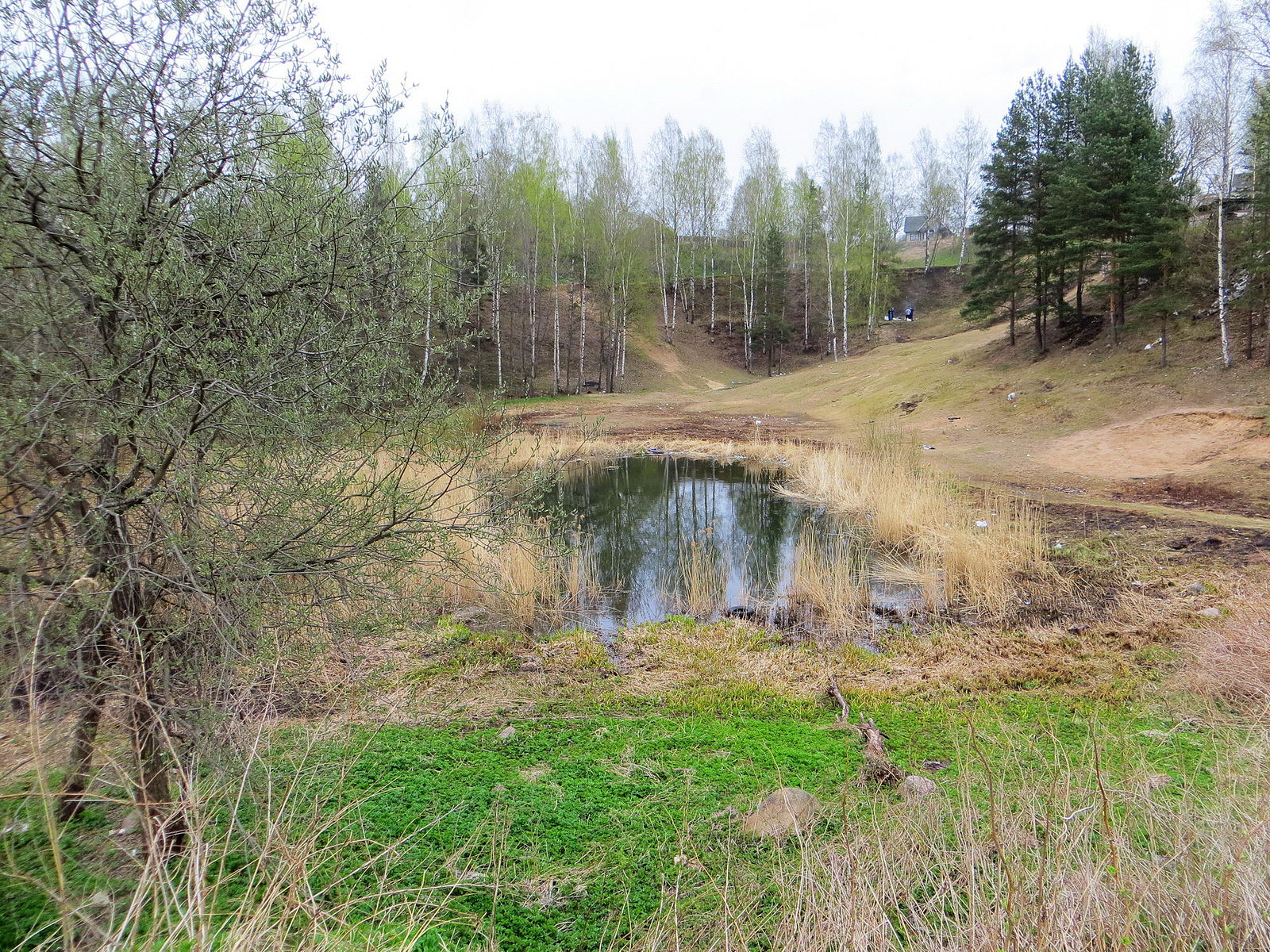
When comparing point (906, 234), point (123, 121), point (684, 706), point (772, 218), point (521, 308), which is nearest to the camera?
point (123, 121)

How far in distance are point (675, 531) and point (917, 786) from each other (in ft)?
25.8

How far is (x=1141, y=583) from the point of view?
264 inches

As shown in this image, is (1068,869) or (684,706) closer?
(1068,869)

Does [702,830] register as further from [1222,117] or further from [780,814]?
[1222,117]

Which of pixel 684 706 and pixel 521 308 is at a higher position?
pixel 521 308

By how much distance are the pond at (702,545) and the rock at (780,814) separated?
2349 mm

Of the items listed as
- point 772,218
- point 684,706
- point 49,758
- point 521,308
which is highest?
point 772,218

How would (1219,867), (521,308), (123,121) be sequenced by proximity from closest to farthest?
(1219,867) → (123,121) → (521,308)

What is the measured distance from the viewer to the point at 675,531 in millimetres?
11023

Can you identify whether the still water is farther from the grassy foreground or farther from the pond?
the grassy foreground

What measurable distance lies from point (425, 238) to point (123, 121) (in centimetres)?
120

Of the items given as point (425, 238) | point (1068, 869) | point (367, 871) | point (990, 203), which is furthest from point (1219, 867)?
point (990, 203)

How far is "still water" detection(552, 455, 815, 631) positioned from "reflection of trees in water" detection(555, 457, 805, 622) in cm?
2

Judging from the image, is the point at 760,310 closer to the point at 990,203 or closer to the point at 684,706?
the point at 990,203
